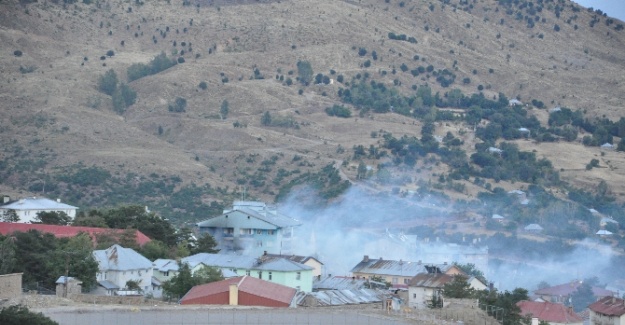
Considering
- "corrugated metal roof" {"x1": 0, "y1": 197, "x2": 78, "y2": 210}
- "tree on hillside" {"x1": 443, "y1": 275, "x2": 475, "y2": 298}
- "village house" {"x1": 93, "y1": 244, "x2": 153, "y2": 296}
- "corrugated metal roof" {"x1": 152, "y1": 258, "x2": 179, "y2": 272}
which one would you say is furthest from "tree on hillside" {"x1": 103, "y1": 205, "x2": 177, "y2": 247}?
"tree on hillside" {"x1": 443, "y1": 275, "x2": 475, "y2": 298}

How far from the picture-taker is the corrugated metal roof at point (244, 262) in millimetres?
64312

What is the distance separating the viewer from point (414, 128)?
449 feet

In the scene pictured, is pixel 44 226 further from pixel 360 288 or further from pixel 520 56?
pixel 520 56

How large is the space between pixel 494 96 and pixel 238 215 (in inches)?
3198

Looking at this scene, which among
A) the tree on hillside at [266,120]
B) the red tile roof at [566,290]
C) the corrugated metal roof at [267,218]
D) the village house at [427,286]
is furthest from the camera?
the tree on hillside at [266,120]

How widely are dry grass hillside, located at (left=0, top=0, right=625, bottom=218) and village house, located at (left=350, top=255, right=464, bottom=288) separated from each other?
102 feet

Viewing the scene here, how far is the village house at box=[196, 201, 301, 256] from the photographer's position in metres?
79.6

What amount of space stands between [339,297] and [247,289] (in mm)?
7654

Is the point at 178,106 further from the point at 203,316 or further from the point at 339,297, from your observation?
the point at 203,316

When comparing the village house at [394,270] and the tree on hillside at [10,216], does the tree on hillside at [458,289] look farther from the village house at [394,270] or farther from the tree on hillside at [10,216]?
the tree on hillside at [10,216]

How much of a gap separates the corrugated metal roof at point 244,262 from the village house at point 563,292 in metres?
20.1

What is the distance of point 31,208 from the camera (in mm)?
83562

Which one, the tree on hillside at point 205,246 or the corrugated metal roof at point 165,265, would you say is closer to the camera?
the corrugated metal roof at point 165,265

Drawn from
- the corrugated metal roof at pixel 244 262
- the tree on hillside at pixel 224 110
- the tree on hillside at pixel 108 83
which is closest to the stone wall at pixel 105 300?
the corrugated metal roof at pixel 244 262
